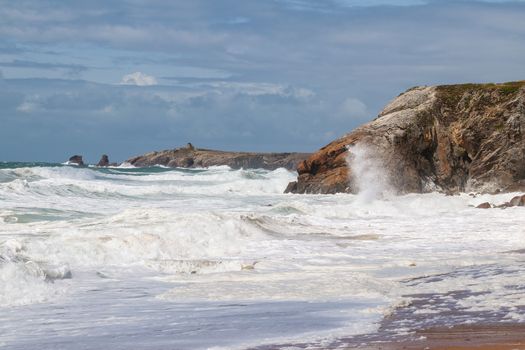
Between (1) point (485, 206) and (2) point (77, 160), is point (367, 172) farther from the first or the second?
(2) point (77, 160)

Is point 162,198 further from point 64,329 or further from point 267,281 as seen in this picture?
point 64,329

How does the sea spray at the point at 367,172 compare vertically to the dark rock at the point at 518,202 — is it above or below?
above

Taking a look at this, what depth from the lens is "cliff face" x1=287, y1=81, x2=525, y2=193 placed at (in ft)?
120

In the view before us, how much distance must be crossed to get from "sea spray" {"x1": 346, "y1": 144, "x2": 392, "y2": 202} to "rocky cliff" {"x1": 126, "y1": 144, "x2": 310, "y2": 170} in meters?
73.5

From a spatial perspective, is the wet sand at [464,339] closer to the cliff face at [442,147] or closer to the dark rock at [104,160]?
the cliff face at [442,147]

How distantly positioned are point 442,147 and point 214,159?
80.7 meters

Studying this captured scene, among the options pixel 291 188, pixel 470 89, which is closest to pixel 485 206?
pixel 470 89

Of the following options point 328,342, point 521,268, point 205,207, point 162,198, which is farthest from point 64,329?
point 162,198

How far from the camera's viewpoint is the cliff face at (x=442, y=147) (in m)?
36.7

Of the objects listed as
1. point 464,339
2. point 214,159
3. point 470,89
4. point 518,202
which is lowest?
point 464,339

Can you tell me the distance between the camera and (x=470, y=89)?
40.4 m

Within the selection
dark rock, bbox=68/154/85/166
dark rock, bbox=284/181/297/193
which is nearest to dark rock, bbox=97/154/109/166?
dark rock, bbox=68/154/85/166

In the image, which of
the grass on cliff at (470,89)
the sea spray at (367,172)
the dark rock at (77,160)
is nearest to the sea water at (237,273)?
the sea spray at (367,172)

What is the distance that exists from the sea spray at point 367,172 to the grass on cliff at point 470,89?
510 centimetres
